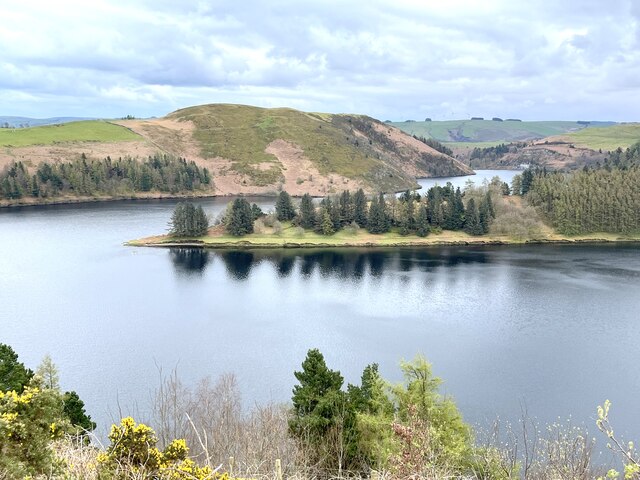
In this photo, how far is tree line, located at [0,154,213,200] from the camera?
14175 cm

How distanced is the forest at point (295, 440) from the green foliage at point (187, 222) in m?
67.8

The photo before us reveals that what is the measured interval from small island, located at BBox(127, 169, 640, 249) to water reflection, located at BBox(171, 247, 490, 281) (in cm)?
562

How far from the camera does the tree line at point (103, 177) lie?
142 meters

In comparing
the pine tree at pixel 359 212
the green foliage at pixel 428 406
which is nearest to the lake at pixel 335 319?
the green foliage at pixel 428 406

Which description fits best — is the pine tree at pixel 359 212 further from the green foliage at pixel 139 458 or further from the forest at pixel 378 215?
the green foliage at pixel 139 458

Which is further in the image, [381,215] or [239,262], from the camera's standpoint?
→ [381,215]

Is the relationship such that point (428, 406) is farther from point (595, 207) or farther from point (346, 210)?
point (595, 207)

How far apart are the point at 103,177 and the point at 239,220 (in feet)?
256

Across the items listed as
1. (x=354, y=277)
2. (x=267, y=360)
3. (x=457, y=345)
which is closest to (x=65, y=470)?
(x=267, y=360)

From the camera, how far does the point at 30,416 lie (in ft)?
24.8

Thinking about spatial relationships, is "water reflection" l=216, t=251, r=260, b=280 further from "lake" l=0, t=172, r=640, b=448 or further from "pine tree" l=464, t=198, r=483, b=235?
"pine tree" l=464, t=198, r=483, b=235

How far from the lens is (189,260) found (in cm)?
8338

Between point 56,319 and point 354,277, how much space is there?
126 ft

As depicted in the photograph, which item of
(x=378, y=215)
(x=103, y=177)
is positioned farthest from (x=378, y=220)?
(x=103, y=177)
